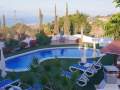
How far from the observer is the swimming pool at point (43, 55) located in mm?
18969

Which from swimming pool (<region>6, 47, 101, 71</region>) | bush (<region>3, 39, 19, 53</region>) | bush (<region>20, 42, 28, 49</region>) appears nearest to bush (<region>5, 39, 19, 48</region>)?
bush (<region>3, 39, 19, 53</region>)

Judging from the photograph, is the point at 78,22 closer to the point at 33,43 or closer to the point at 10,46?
the point at 33,43

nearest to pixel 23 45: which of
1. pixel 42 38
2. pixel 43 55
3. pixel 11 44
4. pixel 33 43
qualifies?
pixel 33 43

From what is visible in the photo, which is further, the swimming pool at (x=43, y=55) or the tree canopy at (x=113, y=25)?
the swimming pool at (x=43, y=55)

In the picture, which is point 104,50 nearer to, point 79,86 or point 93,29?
point 79,86

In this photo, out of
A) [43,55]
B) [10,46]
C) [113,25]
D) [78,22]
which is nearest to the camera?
[113,25]

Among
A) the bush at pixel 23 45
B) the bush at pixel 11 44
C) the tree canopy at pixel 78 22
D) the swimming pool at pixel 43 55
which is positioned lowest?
the swimming pool at pixel 43 55

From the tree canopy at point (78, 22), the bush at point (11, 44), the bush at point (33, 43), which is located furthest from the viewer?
the tree canopy at point (78, 22)

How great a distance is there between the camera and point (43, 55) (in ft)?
74.0

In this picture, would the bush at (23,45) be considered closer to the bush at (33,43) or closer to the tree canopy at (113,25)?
the bush at (33,43)

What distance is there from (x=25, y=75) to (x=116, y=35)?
720 centimetres

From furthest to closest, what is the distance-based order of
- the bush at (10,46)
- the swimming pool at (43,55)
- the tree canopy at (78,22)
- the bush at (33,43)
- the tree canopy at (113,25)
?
the tree canopy at (78,22), the bush at (33,43), the bush at (10,46), the swimming pool at (43,55), the tree canopy at (113,25)

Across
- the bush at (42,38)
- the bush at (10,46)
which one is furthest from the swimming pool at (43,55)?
the bush at (42,38)

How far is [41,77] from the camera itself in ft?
24.8
